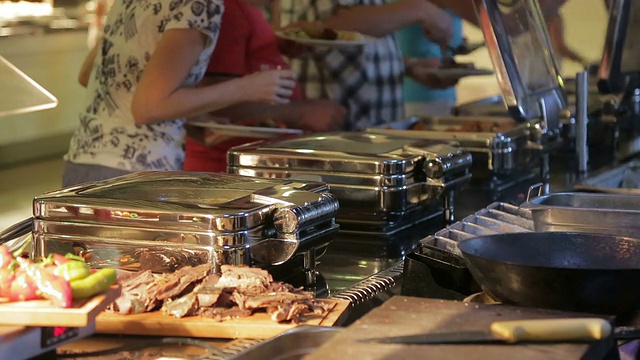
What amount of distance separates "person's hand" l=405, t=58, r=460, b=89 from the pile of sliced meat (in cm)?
229

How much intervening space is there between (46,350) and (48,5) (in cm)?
698

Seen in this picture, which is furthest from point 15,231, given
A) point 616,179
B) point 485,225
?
point 616,179

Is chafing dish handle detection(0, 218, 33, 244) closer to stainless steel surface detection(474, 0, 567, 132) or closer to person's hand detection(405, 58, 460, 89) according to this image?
stainless steel surface detection(474, 0, 567, 132)

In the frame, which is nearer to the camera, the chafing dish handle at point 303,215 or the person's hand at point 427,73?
the chafing dish handle at point 303,215

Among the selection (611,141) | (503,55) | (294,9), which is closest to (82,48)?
(294,9)

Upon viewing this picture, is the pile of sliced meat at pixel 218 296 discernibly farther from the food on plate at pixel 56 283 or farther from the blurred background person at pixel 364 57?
the blurred background person at pixel 364 57

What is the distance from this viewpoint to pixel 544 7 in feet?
10.9

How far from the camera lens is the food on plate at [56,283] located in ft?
4.04

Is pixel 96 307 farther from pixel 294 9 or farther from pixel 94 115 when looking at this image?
pixel 294 9

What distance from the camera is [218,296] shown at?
1.47 meters

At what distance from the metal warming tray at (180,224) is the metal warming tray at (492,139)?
1023mm

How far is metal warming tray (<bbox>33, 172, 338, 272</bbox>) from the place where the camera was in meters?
1.59

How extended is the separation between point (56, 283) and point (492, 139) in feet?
5.54

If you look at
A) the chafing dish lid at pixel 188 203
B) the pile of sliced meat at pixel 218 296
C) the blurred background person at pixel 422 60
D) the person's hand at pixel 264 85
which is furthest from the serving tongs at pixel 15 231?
the blurred background person at pixel 422 60
